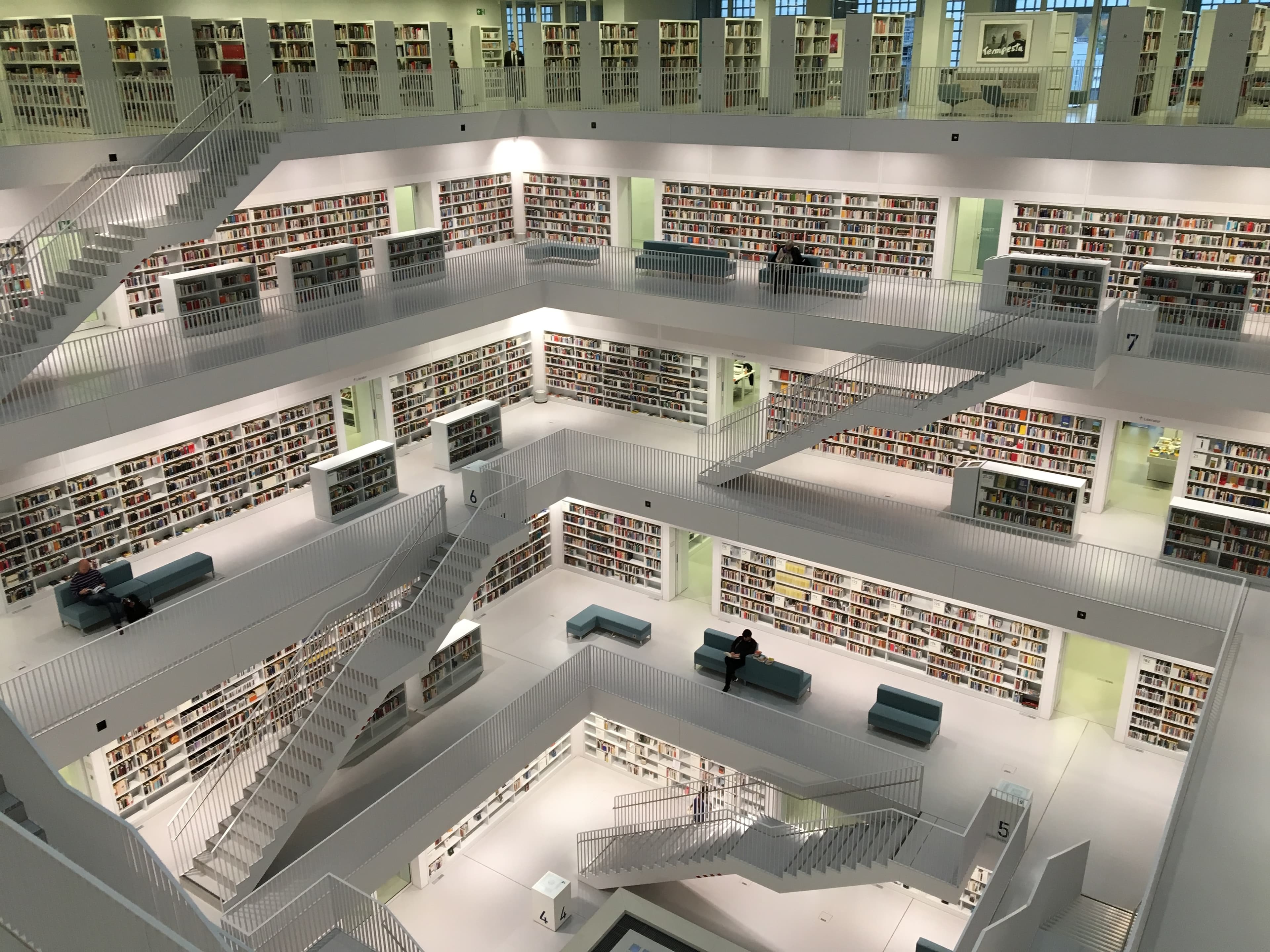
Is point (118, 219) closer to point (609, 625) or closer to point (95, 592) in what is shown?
point (95, 592)

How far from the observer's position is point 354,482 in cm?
1404

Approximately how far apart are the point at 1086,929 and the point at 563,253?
11.9 metres

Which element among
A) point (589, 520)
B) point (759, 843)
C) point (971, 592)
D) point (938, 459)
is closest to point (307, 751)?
point (759, 843)

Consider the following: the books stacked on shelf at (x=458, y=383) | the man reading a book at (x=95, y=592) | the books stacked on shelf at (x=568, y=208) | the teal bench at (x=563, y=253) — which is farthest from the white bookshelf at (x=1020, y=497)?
the man reading a book at (x=95, y=592)

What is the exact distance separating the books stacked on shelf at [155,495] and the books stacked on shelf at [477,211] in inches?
167

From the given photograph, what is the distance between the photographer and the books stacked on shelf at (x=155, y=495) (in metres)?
11.9

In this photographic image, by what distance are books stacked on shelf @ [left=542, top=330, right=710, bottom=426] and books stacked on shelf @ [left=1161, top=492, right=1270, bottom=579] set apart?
731 centimetres

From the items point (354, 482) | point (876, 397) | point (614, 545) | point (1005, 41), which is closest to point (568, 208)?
point (614, 545)

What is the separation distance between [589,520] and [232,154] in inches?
308

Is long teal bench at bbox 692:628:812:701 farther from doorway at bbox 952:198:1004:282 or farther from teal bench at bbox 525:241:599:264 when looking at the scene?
doorway at bbox 952:198:1004:282

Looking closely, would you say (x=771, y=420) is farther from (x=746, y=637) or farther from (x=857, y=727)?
(x=857, y=727)

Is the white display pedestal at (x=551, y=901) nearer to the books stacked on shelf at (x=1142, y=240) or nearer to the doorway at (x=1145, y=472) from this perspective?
the doorway at (x=1145, y=472)

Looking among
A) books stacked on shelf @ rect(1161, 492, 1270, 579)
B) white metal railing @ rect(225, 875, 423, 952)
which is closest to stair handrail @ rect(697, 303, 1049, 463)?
books stacked on shelf @ rect(1161, 492, 1270, 579)

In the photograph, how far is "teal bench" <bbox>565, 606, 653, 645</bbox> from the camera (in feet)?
49.2
